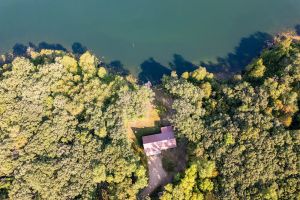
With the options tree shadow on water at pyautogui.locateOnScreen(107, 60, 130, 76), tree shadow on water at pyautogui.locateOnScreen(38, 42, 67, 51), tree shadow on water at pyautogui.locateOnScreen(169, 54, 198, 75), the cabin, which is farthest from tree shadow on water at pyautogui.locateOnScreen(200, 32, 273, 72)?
tree shadow on water at pyautogui.locateOnScreen(38, 42, 67, 51)

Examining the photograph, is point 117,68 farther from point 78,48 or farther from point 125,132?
point 125,132

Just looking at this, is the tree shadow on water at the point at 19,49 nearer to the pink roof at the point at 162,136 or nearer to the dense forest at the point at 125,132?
the dense forest at the point at 125,132

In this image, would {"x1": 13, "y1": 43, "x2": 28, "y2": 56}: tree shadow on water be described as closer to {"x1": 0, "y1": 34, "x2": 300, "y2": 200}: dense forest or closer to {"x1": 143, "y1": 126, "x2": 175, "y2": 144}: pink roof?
{"x1": 0, "y1": 34, "x2": 300, "y2": 200}: dense forest

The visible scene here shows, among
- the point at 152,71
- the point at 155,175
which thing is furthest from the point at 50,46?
the point at 155,175

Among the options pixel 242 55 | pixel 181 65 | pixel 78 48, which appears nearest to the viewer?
pixel 181 65

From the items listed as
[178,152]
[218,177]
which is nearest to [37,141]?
[178,152]

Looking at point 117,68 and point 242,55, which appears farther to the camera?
point 242,55
